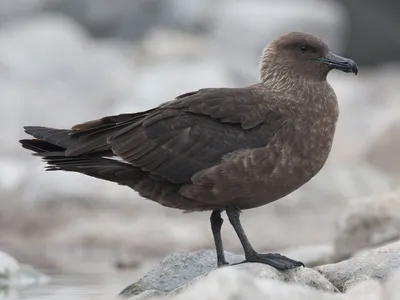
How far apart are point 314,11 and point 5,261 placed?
15408mm

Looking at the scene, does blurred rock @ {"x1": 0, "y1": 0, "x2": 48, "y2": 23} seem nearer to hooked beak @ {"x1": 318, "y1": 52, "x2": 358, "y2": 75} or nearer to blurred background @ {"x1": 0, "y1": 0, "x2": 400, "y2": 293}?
blurred background @ {"x1": 0, "y1": 0, "x2": 400, "y2": 293}

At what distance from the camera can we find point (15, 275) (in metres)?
10.0

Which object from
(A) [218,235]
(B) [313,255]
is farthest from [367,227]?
(A) [218,235]

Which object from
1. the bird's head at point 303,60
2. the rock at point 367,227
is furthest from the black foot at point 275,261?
the rock at point 367,227

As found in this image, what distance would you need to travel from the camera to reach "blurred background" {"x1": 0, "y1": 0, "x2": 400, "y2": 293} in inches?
500

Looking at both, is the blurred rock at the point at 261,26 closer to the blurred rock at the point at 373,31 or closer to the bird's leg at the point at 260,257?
the blurred rock at the point at 373,31

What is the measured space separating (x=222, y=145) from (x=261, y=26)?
15810 millimetres

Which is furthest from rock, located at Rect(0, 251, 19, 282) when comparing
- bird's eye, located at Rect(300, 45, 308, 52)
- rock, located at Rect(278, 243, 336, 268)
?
bird's eye, located at Rect(300, 45, 308, 52)

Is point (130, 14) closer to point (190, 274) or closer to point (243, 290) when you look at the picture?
point (190, 274)

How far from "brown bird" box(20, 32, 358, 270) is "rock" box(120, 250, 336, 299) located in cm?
11

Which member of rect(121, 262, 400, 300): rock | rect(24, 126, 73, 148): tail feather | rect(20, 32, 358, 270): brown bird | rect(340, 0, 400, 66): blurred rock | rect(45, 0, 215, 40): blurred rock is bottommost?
rect(121, 262, 400, 300): rock

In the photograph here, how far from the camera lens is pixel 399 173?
50.2 ft

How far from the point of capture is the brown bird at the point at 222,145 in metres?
7.83

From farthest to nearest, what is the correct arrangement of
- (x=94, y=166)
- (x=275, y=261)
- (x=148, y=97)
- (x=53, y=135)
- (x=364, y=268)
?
(x=148, y=97) < (x=53, y=135) < (x=94, y=166) < (x=364, y=268) < (x=275, y=261)
